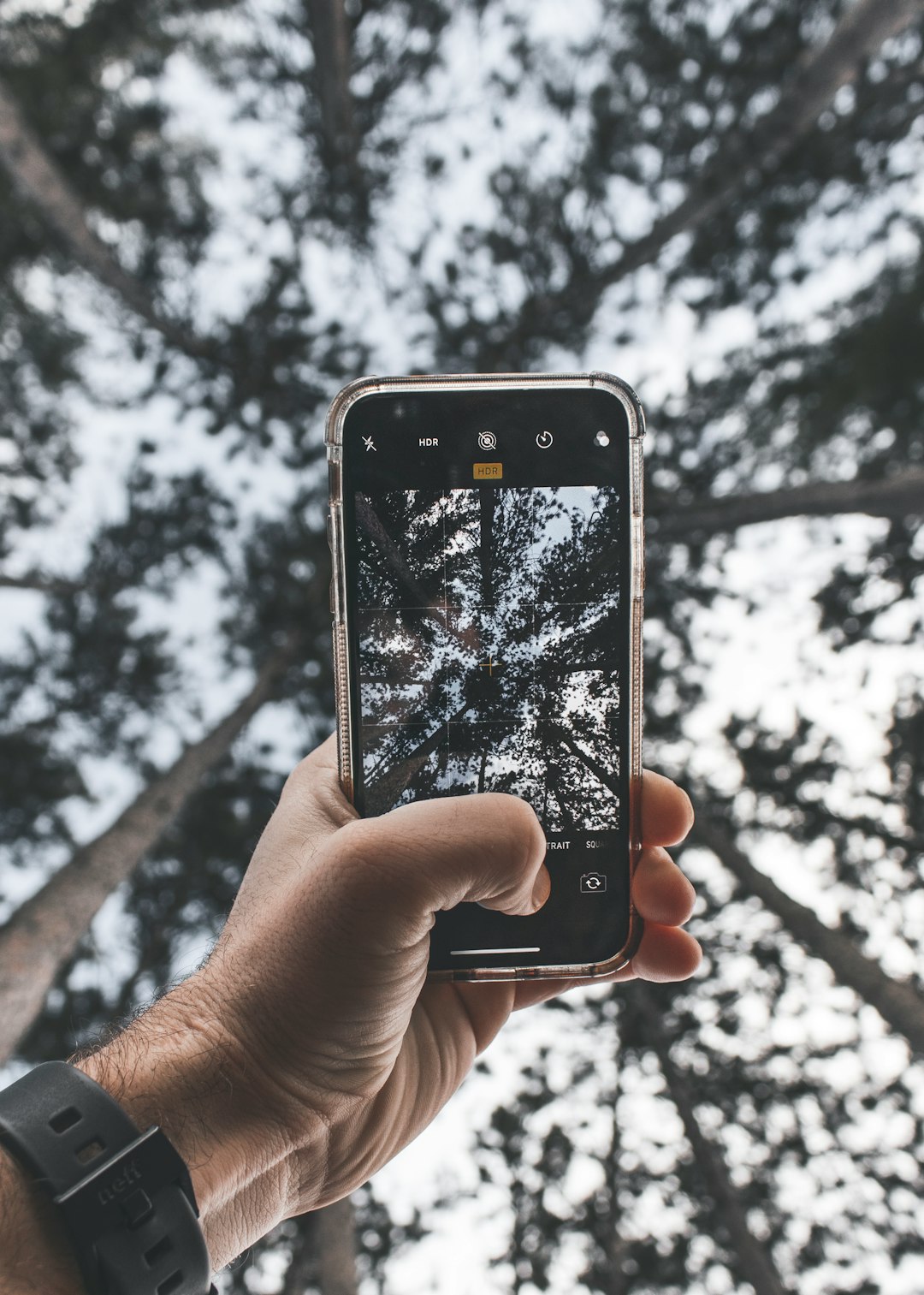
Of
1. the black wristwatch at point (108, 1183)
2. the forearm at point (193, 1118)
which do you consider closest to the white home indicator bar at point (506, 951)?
the forearm at point (193, 1118)

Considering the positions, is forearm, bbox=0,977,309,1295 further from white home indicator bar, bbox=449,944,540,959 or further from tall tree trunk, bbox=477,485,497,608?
tall tree trunk, bbox=477,485,497,608

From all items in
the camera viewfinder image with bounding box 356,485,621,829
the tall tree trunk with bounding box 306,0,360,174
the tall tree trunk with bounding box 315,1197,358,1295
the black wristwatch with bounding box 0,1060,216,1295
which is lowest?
the tall tree trunk with bounding box 315,1197,358,1295

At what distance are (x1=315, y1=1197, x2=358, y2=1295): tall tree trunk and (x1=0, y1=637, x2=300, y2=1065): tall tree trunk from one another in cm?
210

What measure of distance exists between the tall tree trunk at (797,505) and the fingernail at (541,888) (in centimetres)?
313

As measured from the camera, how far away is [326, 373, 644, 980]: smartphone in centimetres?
148

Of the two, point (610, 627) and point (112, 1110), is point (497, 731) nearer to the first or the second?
point (610, 627)

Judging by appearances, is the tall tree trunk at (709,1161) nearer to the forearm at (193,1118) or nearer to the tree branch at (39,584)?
the forearm at (193,1118)

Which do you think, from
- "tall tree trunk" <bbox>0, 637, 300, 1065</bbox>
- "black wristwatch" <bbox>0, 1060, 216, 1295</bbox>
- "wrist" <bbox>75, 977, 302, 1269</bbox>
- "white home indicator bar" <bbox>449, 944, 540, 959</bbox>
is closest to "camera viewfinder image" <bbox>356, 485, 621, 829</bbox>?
"white home indicator bar" <bbox>449, 944, 540, 959</bbox>

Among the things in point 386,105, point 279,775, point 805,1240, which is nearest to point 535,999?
point 279,775

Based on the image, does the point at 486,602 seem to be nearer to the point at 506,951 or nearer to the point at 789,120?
the point at 506,951

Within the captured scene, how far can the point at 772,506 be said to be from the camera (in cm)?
407

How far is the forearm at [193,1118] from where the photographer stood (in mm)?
1028

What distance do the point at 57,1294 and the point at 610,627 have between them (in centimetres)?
140

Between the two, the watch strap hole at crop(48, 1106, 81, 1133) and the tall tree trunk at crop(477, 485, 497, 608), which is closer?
the watch strap hole at crop(48, 1106, 81, 1133)
